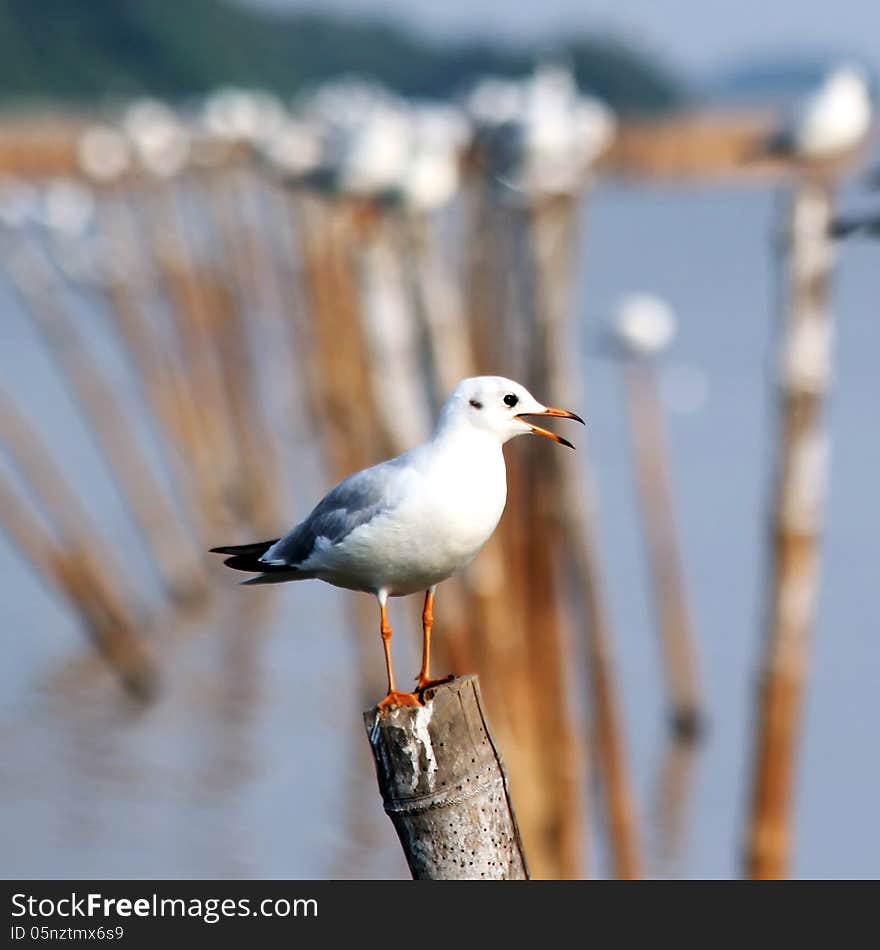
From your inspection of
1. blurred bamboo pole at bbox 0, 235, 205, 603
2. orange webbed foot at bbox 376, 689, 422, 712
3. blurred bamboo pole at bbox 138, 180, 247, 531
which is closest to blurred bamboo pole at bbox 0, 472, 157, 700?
→ blurred bamboo pole at bbox 0, 235, 205, 603

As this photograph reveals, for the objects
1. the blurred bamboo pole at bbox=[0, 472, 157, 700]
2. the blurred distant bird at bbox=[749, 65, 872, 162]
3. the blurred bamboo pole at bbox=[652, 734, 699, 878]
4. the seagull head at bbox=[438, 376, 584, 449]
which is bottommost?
the blurred bamboo pole at bbox=[652, 734, 699, 878]

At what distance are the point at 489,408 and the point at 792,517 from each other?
471 cm

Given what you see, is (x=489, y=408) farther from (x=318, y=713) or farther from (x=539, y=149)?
(x=318, y=713)

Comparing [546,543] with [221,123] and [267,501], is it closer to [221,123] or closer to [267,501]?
A: [267,501]

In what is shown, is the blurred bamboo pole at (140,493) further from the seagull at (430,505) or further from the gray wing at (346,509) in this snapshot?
the seagull at (430,505)

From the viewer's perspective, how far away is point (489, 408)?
14.4ft

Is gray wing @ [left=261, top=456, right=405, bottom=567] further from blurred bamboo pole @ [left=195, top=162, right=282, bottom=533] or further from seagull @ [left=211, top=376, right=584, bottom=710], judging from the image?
blurred bamboo pole @ [left=195, top=162, right=282, bottom=533]

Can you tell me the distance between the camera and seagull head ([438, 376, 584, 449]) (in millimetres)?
4375

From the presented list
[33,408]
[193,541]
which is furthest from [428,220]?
[33,408]

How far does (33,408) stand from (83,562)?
15163mm

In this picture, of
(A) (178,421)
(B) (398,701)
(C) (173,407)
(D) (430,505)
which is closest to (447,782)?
(B) (398,701)

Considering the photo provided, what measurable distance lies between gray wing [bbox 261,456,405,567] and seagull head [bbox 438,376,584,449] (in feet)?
0.51

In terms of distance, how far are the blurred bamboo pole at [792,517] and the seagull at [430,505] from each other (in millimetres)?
4410
